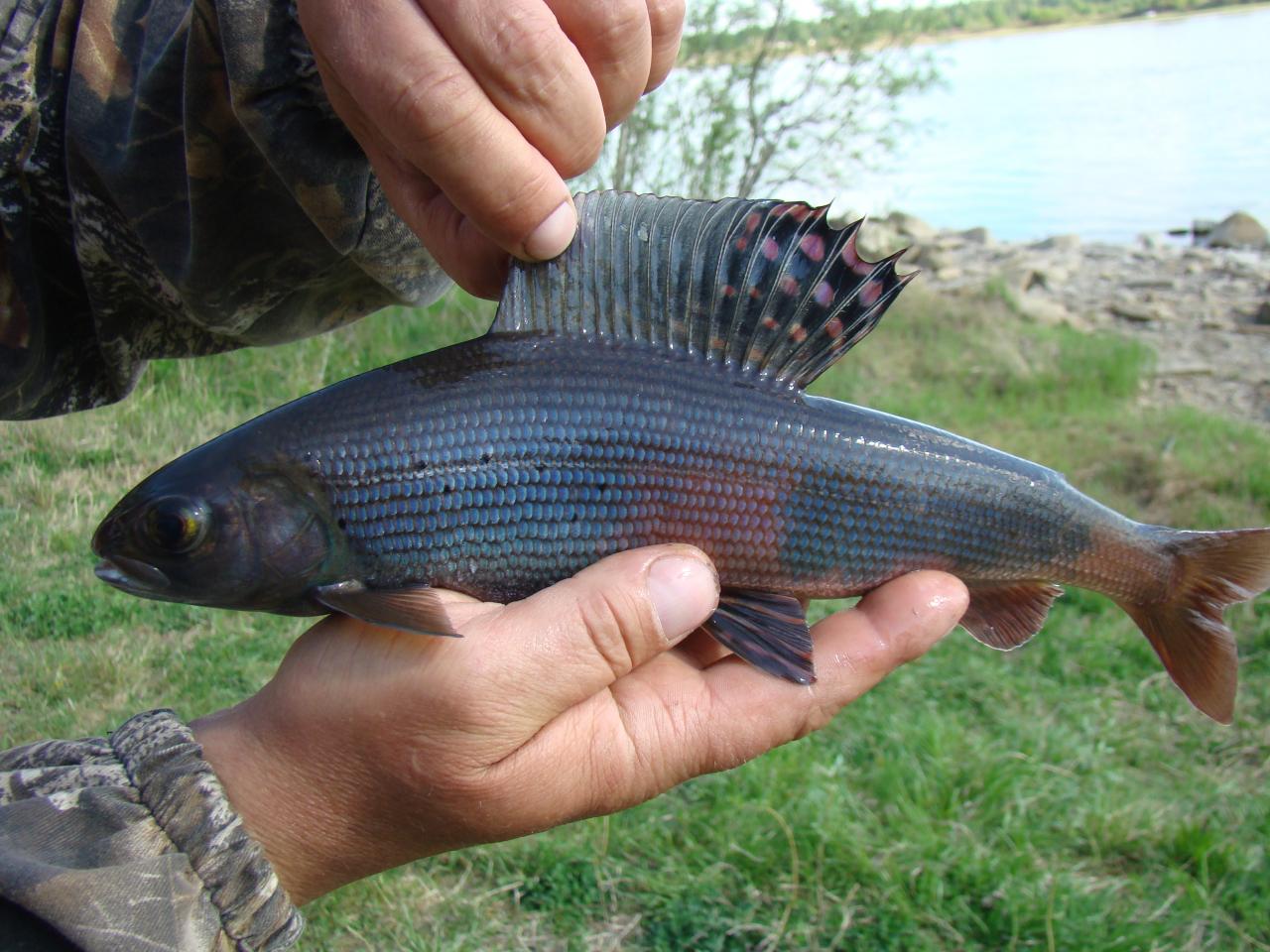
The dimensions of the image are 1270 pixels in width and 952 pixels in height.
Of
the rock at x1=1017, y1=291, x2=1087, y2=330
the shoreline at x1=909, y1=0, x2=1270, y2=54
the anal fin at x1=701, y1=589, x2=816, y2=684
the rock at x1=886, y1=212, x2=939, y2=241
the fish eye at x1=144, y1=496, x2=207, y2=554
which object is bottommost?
the rock at x1=1017, y1=291, x2=1087, y2=330

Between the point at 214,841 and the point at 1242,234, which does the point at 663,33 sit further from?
the point at 1242,234

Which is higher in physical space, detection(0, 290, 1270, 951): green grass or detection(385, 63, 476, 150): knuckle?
detection(385, 63, 476, 150): knuckle

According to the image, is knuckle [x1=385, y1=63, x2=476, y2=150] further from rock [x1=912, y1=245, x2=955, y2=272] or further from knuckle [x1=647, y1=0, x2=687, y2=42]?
rock [x1=912, y1=245, x2=955, y2=272]

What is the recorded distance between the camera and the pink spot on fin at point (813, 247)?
259cm

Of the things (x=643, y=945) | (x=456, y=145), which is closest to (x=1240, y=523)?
(x=643, y=945)

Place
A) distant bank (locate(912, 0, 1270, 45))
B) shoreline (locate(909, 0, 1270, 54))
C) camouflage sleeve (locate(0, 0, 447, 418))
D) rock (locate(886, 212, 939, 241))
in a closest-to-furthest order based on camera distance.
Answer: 1. camouflage sleeve (locate(0, 0, 447, 418))
2. rock (locate(886, 212, 939, 241))
3. shoreline (locate(909, 0, 1270, 54))
4. distant bank (locate(912, 0, 1270, 45))

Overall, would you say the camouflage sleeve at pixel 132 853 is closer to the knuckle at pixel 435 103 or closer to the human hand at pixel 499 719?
the human hand at pixel 499 719

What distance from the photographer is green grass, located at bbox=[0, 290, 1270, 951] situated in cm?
367

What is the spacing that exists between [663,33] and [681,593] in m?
1.36

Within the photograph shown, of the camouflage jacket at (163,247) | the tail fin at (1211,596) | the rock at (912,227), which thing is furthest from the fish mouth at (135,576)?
the rock at (912,227)

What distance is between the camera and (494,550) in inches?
95.5

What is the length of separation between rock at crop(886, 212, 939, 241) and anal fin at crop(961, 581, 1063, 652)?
18.3m

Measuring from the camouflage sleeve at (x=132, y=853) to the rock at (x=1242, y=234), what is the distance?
22.2 meters

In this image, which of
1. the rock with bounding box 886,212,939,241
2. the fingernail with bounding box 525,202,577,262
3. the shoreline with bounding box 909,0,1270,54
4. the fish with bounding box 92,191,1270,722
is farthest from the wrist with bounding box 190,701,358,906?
the shoreline with bounding box 909,0,1270,54
